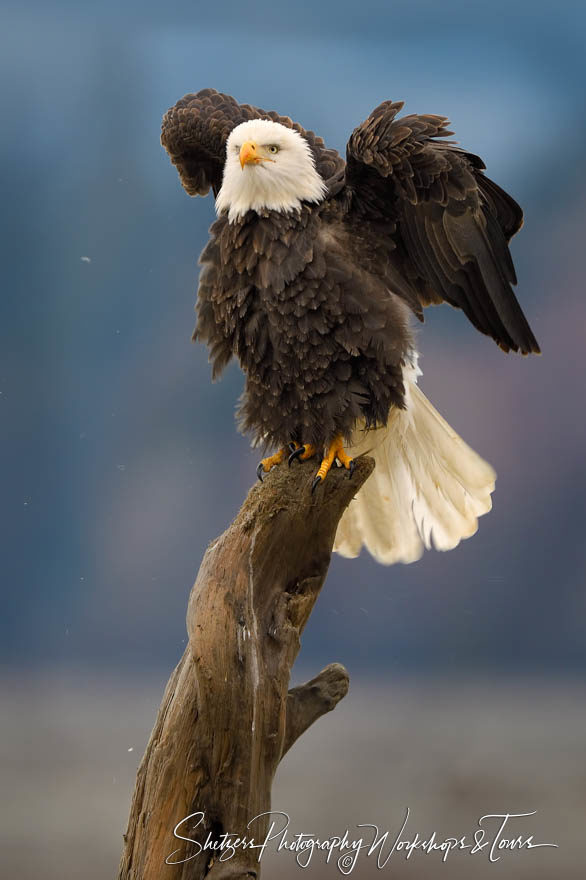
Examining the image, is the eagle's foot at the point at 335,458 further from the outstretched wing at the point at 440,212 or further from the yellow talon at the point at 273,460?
the outstretched wing at the point at 440,212

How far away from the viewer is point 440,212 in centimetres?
229

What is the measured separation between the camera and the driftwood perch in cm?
217

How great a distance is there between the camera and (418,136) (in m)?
2.21

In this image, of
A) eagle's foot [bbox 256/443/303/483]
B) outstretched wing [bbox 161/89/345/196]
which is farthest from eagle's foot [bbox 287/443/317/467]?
outstretched wing [bbox 161/89/345/196]

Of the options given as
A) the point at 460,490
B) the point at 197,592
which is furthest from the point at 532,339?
the point at 197,592

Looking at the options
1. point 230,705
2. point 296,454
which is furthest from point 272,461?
point 230,705

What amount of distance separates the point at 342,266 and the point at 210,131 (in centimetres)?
66

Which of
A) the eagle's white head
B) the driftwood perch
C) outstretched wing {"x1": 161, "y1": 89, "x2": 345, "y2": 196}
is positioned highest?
outstretched wing {"x1": 161, "y1": 89, "x2": 345, "y2": 196}

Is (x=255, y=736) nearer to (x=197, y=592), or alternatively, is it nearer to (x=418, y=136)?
(x=197, y=592)

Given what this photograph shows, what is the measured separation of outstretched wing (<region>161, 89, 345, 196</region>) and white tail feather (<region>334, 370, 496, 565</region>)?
2.38 ft

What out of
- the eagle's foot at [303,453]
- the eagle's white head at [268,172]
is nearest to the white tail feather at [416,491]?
the eagle's foot at [303,453]

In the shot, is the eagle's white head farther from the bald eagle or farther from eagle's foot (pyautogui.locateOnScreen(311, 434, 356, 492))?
eagle's foot (pyautogui.locateOnScreen(311, 434, 356, 492))

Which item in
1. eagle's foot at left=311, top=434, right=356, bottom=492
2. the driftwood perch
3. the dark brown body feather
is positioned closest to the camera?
the driftwood perch

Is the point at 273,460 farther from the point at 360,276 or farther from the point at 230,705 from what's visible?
the point at 230,705
